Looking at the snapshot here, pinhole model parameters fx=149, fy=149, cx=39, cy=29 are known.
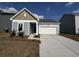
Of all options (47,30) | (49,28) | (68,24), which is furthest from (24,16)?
(68,24)

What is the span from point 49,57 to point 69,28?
29.8 meters

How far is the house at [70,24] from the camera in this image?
3403cm

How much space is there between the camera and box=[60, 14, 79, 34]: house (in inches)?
1340

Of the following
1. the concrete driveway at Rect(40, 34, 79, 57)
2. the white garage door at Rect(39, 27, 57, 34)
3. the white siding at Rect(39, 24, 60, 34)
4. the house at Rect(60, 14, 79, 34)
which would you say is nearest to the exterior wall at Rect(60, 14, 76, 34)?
the house at Rect(60, 14, 79, 34)

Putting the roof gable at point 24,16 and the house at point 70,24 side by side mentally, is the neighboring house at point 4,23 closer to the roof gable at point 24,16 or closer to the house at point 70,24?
the roof gable at point 24,16

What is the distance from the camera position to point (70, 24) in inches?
1446

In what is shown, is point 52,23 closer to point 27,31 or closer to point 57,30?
point 57,30

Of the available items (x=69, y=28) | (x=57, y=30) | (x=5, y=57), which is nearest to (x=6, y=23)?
(x=57, y=30)

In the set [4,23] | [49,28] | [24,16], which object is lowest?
[49,28]

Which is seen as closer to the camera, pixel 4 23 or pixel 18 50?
pixel 18 50

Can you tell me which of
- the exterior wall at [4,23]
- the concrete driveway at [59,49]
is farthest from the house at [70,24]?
the concrete driveway at [59,49]

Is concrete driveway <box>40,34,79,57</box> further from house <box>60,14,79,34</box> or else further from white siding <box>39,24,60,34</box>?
white siding <box>39,24,60,34</box>

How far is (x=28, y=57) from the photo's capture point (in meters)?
8.28

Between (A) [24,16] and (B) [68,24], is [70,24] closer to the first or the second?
(B) [68,24]
